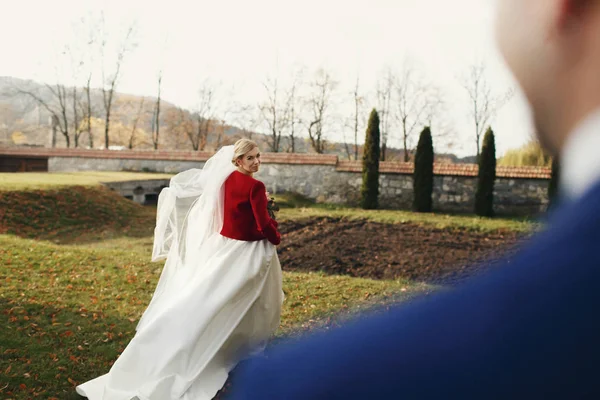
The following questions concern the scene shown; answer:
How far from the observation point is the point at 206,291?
4.66 metres

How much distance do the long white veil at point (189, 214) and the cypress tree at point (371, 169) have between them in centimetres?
1450

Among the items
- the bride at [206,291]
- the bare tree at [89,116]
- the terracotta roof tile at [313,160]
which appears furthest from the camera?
the bare tree at [89,116]

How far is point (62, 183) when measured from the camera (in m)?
16.2

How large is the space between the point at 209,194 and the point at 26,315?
3.10 m

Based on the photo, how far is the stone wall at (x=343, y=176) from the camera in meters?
19.2

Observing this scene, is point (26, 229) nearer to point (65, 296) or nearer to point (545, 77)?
point (65, 296)

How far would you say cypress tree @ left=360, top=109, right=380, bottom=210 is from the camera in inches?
784

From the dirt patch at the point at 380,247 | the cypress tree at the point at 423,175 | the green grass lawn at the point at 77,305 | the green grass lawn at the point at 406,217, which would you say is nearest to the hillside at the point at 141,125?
the cypress tree at the point at 423,175

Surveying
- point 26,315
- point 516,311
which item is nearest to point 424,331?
point 516,311

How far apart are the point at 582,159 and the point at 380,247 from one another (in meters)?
11.9

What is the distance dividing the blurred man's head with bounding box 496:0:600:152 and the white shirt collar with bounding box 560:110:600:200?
1 centimetres

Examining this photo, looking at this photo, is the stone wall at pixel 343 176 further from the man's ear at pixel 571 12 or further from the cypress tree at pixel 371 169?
the man's ear at pixel 571 12

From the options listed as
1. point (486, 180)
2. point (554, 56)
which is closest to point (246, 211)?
point (554, 56)

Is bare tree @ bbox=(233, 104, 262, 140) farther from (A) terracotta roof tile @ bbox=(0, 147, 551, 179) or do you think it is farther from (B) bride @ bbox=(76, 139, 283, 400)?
(B) bride @ bbox=(76, 139, 283, 400)
